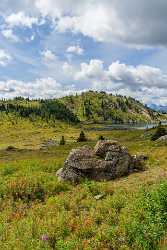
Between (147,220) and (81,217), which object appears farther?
(81,217)

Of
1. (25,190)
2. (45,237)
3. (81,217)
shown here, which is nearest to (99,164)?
(25,190)

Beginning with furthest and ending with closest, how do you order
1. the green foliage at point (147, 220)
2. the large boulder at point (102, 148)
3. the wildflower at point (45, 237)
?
the large boulder at point (102, 148) < the wildflower at point (45, 237) < the green foliage at point (147, 220)

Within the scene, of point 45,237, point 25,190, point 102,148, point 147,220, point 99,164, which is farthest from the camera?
point 102,148

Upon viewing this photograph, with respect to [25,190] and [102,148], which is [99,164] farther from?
[25,190]

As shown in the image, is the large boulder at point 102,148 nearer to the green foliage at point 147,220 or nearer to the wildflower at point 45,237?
the green foliage at point 147,220

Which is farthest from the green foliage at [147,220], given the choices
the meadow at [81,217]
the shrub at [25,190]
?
the shrub at [25,190]

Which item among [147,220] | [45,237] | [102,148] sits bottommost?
[45,237]

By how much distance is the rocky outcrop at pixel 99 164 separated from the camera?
2458 centimetres

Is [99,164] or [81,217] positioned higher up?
[99,164]

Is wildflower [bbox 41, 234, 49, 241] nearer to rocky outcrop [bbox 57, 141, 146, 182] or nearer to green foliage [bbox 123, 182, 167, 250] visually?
green foliage [bbox 123, 182, 167, 250]

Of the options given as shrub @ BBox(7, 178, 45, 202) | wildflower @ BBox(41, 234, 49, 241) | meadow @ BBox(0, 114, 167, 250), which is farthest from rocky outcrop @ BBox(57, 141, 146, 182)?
wildflower @ BBox(41, 234, 49, 241)

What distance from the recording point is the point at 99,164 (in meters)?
25.2

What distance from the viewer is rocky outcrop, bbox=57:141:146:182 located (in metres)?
24.6

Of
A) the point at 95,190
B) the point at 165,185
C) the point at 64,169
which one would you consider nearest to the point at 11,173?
the point at 64,169
